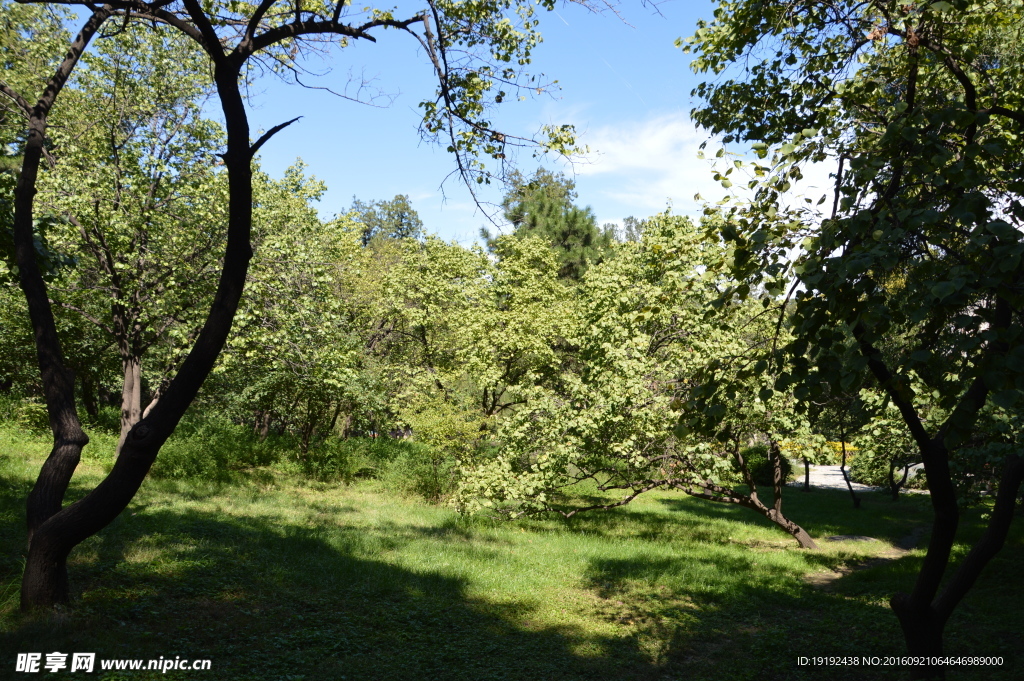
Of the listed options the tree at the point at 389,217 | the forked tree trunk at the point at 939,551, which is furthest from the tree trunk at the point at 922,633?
the tree at the point at 389,217

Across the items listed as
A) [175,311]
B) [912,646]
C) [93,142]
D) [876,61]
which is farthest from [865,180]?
[93,142]

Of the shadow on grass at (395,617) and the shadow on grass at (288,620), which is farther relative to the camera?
the shadow on grass at (395,617)

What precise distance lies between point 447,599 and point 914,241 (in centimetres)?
668

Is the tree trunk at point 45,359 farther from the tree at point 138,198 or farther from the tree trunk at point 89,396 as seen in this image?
the tree trunk at point 89,396

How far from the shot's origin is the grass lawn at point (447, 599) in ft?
19.5

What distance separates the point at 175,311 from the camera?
1394cm

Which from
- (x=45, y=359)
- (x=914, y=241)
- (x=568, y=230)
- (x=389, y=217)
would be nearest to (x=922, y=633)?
(x=914, y=241)

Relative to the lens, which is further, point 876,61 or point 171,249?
point 171,249

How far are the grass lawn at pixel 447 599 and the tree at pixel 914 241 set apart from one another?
2596 mm

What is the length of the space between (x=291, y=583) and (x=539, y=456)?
6.72m

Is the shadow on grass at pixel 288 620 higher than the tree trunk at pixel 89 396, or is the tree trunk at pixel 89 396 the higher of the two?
the tree trunk at pixel 89 396

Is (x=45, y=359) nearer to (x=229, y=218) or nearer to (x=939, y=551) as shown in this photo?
(x=229, y=218)

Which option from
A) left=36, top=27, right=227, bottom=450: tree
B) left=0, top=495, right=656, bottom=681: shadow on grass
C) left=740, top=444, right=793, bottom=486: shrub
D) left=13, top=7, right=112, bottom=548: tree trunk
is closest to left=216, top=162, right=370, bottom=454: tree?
left=36, top=27, right=227, bottom=450: tree

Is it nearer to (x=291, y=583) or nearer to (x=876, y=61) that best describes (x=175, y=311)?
(x=291, y=583)
